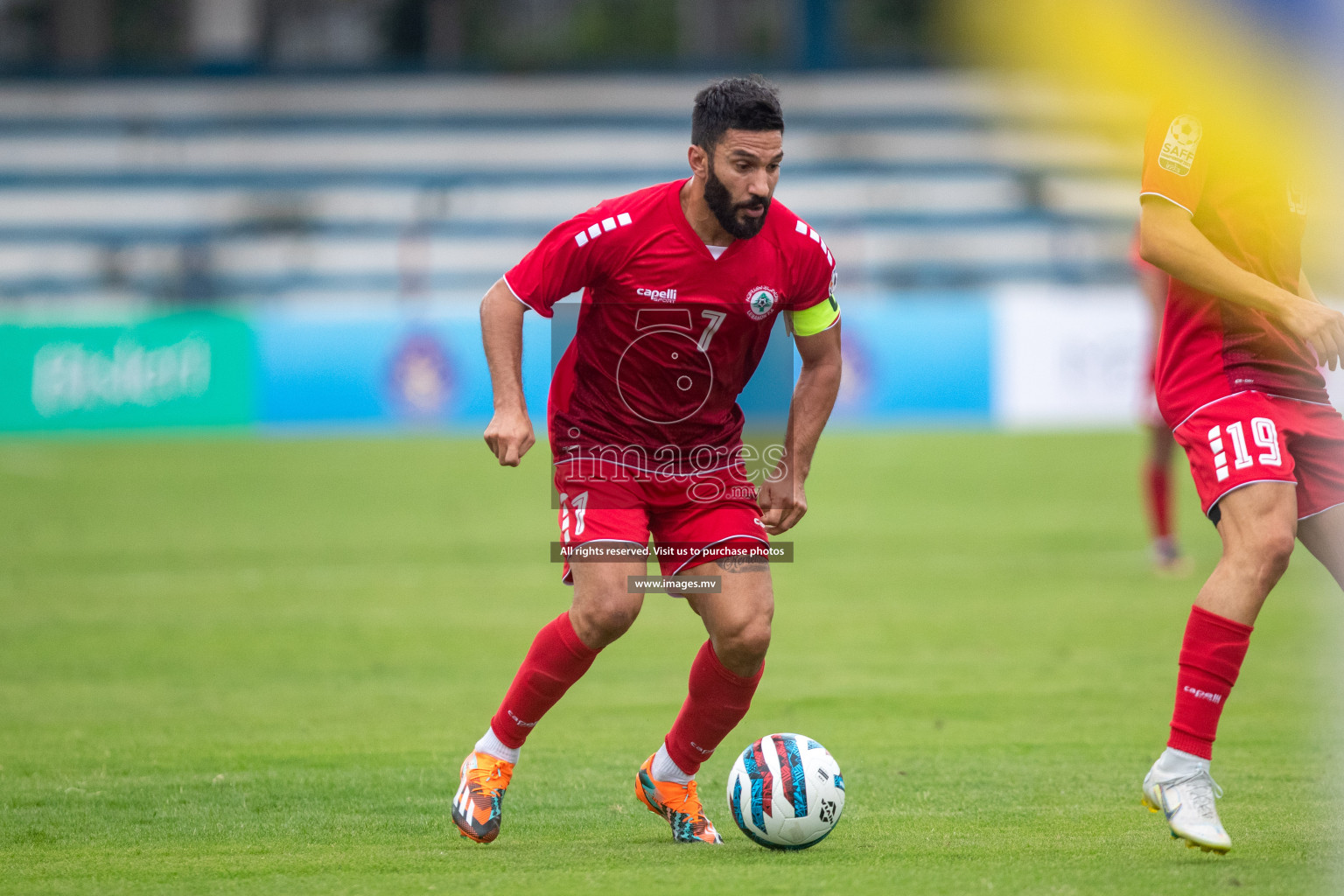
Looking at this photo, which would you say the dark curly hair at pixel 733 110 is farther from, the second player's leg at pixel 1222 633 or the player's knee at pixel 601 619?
the second player's leg at pixel 1222 633

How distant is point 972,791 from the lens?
507 cm

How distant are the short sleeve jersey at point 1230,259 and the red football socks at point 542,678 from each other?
174 cm

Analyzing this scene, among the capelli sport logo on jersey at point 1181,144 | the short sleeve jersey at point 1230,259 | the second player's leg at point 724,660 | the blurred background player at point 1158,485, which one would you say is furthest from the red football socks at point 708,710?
the blurred background player at point 1158,485

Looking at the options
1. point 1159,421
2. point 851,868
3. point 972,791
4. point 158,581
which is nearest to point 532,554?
point 158,581

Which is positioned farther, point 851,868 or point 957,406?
point 957,406

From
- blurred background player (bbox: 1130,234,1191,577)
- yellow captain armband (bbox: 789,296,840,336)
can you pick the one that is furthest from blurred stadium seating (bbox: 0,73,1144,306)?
yellow captain armband (bbox: 789,296,840,336)

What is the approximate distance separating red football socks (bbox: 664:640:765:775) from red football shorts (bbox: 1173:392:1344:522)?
1.35 m

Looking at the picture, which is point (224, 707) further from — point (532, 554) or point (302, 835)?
point (532, 554)

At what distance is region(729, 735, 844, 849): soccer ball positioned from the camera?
14.3ft

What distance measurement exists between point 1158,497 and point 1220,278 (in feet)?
→ 19.7

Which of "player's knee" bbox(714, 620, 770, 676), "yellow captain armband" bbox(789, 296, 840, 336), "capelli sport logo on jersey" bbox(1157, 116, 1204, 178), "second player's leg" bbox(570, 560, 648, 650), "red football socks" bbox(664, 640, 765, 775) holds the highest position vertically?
"capelli sport logo on jersey" bbox(1157, 116, 1204, 178)

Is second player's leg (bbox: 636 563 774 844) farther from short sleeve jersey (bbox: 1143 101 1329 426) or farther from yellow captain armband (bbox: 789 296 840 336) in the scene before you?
short sleeve jersey (bbox: 1143 101 1329 426)

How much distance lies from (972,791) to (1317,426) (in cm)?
160

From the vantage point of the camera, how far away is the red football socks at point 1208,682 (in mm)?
4031
